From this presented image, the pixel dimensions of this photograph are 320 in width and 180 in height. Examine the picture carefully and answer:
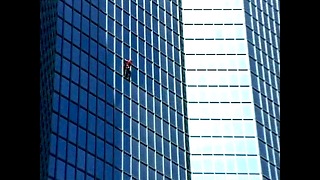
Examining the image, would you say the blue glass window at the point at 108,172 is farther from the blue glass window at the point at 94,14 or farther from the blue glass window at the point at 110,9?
the blue glass window at the point at 110,9

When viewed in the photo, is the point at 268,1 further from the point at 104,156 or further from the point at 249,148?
the point at 104,156

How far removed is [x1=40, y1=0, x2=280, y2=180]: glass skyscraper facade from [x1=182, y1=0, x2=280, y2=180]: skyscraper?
0.63 ft

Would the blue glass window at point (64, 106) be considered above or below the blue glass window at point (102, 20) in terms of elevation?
below

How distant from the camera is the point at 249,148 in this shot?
452 ft

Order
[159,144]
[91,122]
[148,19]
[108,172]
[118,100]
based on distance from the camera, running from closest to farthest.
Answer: [108,172] → [91,122] → [118,100] → [159,144] → [148,19]

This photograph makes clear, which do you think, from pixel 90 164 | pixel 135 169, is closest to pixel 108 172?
pixel 90 164

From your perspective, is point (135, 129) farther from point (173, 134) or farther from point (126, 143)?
point (173, 134)

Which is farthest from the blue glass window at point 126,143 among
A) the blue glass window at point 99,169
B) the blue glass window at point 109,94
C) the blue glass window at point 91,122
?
the blue glass window at point 99,169

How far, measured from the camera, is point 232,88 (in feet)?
485

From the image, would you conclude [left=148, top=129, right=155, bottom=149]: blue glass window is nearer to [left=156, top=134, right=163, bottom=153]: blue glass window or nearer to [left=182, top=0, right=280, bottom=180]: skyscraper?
[left=156, top=134, right=163, bottom=153]: blue glass window

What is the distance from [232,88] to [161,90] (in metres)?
16.0

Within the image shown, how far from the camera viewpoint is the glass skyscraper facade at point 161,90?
111 meters
